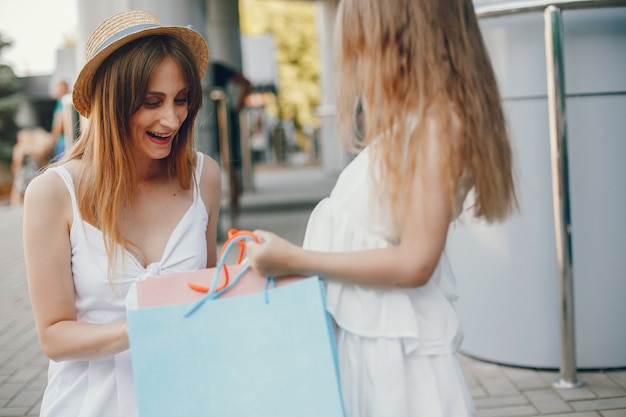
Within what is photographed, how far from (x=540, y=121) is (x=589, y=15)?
1.86 feet

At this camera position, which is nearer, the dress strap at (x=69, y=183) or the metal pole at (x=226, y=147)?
the dress strap at (x=69, y=183)

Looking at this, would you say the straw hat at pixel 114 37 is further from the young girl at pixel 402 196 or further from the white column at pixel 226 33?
the white column at pixel 226 33

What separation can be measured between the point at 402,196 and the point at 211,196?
861mm

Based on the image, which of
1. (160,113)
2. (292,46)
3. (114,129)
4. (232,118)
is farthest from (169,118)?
(292,46)

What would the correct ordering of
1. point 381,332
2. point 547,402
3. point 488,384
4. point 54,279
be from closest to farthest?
1. point 381,332
2. point 54,279
3. point 547,402
4. point 488,384

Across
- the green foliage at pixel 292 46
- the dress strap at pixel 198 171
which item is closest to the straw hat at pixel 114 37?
the dress strap at pixel 198 171

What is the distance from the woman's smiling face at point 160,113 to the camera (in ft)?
6.08

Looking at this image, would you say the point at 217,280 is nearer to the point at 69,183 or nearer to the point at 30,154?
the point at 69,183

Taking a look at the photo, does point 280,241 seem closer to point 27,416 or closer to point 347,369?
point 347,369

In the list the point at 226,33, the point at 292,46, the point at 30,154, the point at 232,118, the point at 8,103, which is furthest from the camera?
the point at 292,46

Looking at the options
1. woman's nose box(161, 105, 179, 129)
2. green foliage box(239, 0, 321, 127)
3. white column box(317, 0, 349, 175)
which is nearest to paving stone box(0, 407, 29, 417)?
woman's nose box(161, 105, 179, 129)

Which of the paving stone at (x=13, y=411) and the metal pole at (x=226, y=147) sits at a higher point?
the metal pole at (x=226, y=147)

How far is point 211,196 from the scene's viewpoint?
7.05ft

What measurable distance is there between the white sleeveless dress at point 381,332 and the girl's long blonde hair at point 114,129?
569 millimetres
